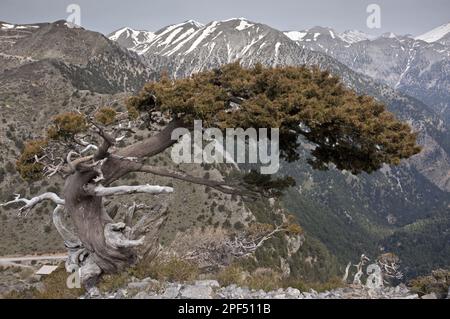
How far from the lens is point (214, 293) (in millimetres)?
10523

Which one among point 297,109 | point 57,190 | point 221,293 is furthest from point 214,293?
point 57,190

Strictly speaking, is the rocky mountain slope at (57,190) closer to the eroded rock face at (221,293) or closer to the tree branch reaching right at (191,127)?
the tree branch reaching right at (191,127)

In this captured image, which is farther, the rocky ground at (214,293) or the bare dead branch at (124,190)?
the bare dead branch at (124,190)

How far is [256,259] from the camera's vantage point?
95812 millimetres

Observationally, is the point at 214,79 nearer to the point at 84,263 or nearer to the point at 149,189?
the point at 149,189

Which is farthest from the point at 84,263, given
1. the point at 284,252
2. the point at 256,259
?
the point at 284,252

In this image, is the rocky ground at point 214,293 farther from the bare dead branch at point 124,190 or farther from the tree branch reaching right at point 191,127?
the tree branch reaching right at point 191,127

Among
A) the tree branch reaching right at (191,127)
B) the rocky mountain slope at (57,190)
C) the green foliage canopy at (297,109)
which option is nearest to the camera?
the green foliage canopy at (297,109)

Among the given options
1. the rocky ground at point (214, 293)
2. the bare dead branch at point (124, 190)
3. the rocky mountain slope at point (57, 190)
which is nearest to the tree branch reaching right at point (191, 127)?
the bare dead branch at point (124, 190)

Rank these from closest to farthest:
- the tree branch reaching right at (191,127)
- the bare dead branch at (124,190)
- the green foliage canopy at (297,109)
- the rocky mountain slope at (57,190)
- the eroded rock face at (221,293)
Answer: the eroded rock face at (221,293) → the green foliage canopy at (297,109) → the tree branch reaching right at (191,127) → the bare dead branch at (124,190) → the rocky mountain slope at (57,190)

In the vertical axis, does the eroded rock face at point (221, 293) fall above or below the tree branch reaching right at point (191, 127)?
below

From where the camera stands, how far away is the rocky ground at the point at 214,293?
10320 millimetres

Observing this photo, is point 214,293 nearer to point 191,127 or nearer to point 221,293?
point 221,293
